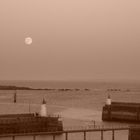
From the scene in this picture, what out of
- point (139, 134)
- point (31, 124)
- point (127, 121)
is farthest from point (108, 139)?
point (139, 134)

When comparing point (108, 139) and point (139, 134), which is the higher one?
point (139, 134)

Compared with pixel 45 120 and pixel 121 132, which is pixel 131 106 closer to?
pixel 121 132

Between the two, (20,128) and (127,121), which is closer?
(20,128)

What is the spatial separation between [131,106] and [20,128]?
24.9m

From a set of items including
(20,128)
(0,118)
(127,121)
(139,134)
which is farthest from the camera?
(127,121)

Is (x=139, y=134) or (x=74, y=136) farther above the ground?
(x=139, y=134)

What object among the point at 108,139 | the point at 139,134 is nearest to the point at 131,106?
the point at 108,139

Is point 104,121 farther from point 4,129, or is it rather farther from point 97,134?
point 4,129

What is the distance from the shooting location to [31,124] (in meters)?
38.6

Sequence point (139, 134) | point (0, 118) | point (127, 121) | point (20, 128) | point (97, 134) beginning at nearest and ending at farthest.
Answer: point (139, 134) → point (20, 128) → point (0, 118) → point (97, 134) → point (127, 121)

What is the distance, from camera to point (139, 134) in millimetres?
11367

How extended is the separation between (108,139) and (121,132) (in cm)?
386

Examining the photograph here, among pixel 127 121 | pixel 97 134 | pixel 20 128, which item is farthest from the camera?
pixel 127 121

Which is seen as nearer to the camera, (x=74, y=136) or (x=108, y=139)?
(x=108, y=139)
